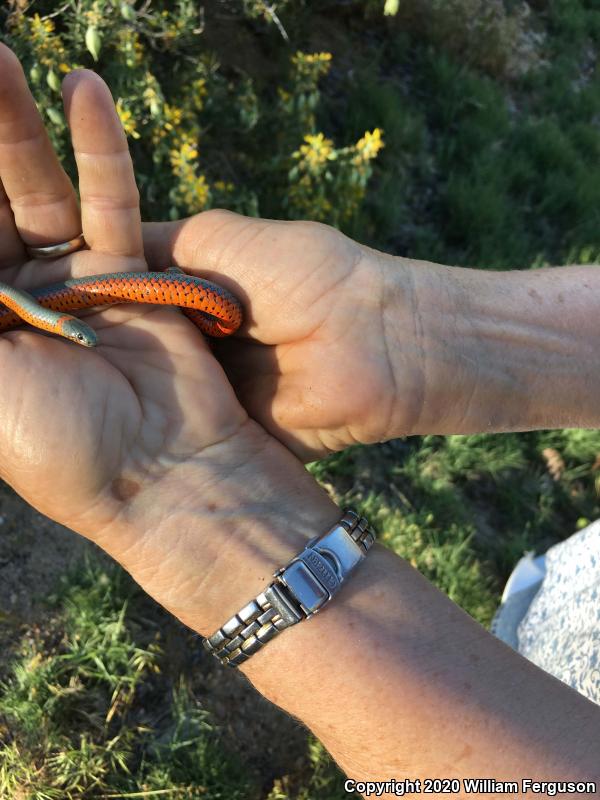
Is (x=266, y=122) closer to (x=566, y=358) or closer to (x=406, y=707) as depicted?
(x=566, y=358)

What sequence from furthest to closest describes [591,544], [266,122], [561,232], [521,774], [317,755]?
[561,232] < [266,122] < [317,755] < [591,544] < [521,774]

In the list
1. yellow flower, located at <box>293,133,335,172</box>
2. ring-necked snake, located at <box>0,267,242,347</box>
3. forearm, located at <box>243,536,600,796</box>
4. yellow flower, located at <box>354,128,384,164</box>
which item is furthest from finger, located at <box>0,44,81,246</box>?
yellow flower, located at <box>354,128,384,164</box>

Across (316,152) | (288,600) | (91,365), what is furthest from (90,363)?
(316,152)

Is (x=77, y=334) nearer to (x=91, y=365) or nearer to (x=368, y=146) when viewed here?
(x=91, y=365)

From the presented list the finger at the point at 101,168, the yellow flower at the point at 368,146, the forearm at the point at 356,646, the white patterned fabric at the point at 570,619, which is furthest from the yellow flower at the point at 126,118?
the white patterned fabric at the point at 570,619

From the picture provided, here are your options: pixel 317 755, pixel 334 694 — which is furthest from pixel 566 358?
pixel 317 755
